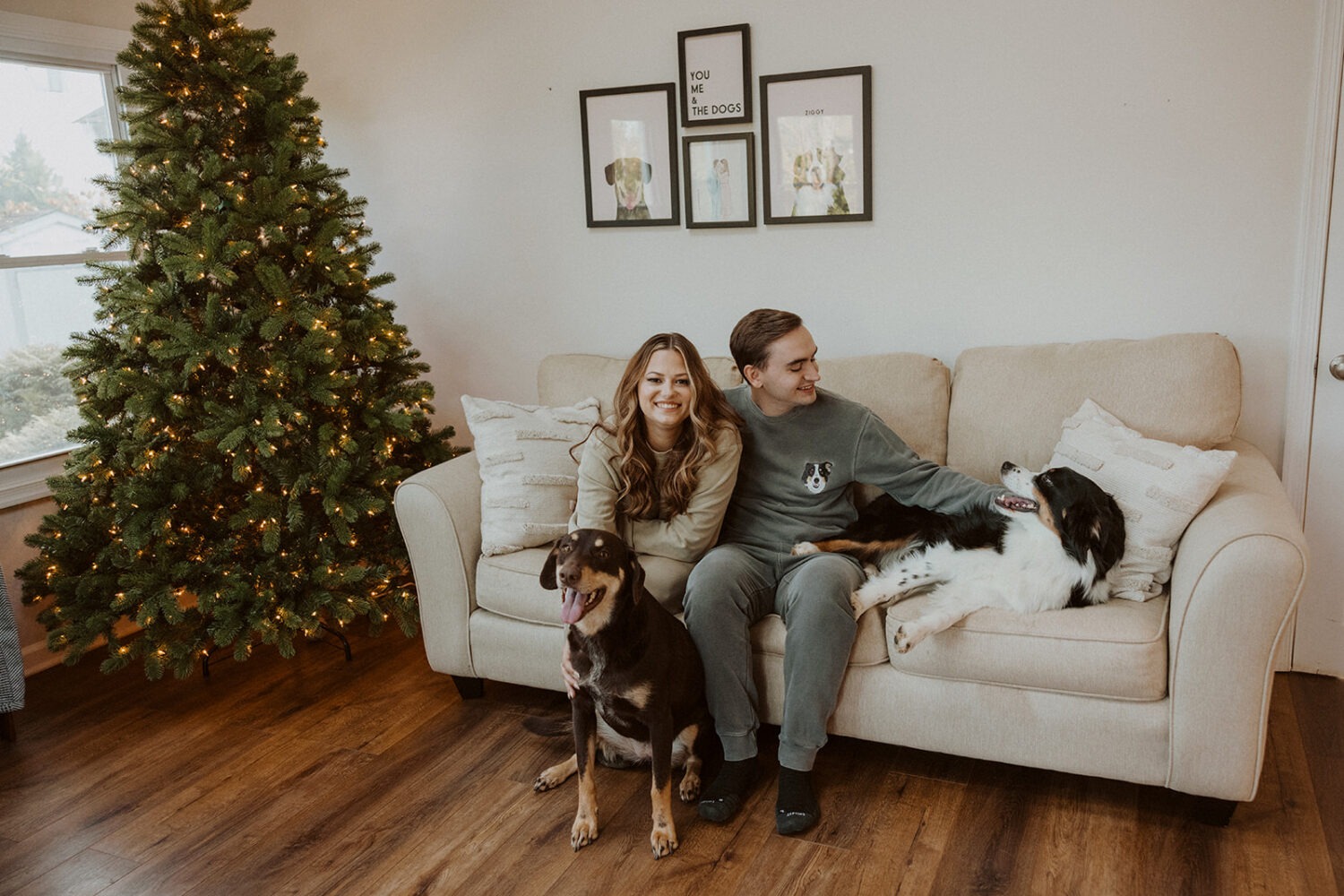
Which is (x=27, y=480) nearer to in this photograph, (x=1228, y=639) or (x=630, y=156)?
(x=630, y=156)

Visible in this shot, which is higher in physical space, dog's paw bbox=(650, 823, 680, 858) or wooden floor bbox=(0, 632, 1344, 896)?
dog's paw bbox=(650, 823, 680, 858)

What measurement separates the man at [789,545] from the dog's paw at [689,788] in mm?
57

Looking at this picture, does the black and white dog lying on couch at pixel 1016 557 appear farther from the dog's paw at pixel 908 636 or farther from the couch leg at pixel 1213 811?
the couch leg at pixel 1213 811

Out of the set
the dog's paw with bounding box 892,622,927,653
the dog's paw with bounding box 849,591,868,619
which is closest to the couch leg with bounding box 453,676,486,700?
the dog's paw with bounding box 849,591,868,619

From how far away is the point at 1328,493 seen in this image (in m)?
2.62

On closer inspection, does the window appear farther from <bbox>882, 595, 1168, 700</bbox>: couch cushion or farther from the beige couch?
<bbox>882, 595, 1168, 700</bbox>: couch cushion

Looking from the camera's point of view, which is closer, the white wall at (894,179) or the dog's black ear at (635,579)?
the dog's black ear at (635,579)

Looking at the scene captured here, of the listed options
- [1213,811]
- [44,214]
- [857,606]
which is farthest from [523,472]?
[44,214]

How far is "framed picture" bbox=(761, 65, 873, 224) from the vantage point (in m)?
2.92

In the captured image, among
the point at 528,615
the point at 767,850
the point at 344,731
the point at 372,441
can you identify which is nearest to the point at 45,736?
the point at 344,731

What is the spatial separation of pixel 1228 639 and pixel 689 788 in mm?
A: 1183

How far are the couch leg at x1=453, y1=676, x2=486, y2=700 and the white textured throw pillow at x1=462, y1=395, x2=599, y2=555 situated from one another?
16.0 inches

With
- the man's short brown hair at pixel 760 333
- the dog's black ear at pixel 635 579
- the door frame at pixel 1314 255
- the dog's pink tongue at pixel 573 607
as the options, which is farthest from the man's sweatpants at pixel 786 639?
the door frame at pixel 1314 255

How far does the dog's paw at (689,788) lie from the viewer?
2.21 metres
